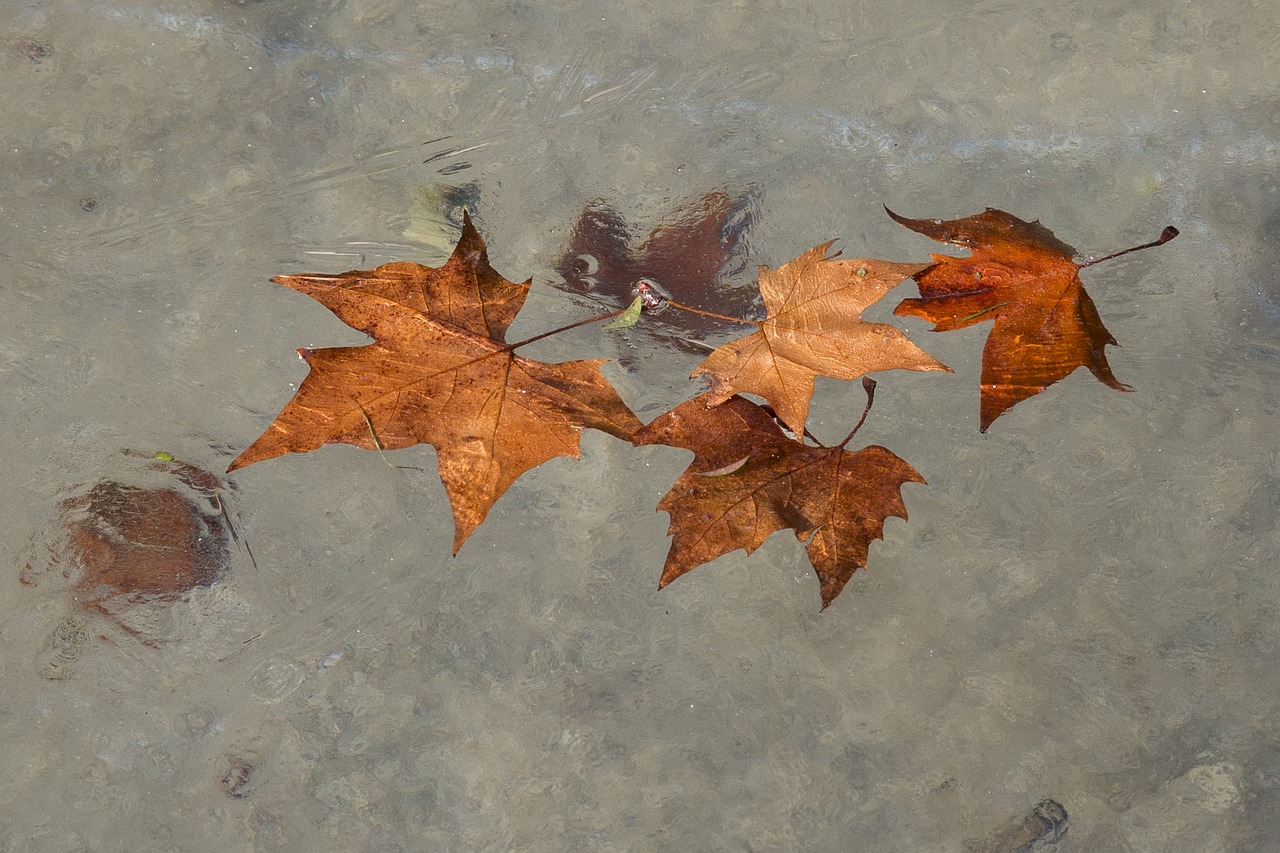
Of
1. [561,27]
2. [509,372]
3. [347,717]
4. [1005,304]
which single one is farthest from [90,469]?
[1005,304]

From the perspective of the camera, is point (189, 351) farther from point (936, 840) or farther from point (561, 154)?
point (936, 840)

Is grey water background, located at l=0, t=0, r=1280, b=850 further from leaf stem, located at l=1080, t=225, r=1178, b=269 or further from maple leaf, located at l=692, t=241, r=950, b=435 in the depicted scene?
maple leaf, located at l=692, t=241, r=950, b=435

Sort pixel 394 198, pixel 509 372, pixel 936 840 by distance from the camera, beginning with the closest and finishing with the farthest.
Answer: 1. pixel 509 372
2. pixel 936 840
3. pixel 394 198

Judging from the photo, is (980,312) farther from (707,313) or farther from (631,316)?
(631,316)

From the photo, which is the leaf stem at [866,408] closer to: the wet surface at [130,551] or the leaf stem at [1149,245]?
the leaf stem at [1149,245]

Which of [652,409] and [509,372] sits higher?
[509,372]

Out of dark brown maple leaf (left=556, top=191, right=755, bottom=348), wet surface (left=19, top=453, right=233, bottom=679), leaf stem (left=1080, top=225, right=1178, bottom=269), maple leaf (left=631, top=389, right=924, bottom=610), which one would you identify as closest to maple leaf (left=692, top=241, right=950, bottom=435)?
maple leaf (left=631, top=389, right=924, bottom=610)

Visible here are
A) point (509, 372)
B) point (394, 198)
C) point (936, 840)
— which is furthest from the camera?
point (394, 198)

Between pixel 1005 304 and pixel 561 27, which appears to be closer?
pixel 1005 304
